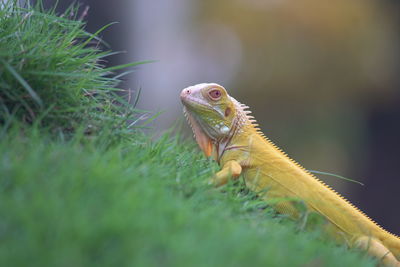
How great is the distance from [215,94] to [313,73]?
12072 millimetres

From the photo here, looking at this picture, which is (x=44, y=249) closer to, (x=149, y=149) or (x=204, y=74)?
(x=149, y=149)

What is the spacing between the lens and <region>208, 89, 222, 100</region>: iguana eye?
5.60 m

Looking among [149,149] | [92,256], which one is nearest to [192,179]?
[149,149]

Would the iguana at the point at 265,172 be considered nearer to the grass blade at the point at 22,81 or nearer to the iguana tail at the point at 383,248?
the iguana tail at the point at 383,248

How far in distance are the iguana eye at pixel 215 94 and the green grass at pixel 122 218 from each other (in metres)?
1.14

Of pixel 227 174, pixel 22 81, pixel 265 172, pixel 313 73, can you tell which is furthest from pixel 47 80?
pixel 313 73

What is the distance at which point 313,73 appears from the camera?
1722 centimetres

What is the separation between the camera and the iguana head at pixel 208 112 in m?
5.57

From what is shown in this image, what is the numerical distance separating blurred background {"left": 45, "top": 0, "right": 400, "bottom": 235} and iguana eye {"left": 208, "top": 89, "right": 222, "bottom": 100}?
8837 millimetres

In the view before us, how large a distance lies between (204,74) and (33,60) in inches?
572

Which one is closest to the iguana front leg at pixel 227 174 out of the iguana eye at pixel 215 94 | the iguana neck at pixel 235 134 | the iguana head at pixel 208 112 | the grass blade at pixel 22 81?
the iguana neck at pixel 235 134

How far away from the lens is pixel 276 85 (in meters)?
17.7

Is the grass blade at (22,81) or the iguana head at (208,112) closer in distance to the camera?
the grass blade at (22,81)

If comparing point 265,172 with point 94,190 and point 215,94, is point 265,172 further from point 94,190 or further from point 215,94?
point 94,190
